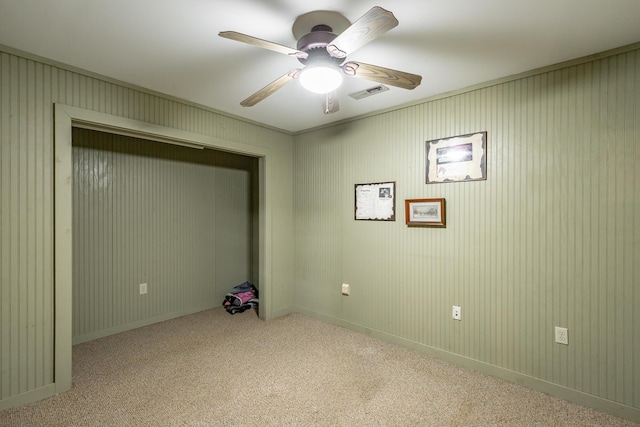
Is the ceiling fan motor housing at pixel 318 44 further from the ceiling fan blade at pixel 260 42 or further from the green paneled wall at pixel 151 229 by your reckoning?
the green paneled wall at pixel 151 229

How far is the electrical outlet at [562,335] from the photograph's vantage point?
2133 mm

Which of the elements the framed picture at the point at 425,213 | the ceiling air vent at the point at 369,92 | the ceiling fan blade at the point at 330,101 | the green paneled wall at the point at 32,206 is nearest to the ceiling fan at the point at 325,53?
the ceiling fan blade at the point at 330,101

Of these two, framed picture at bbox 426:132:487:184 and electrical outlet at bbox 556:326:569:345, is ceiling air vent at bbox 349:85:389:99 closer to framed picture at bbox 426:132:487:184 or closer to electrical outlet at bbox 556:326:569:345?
framed picture at bbox 426:132:487:184

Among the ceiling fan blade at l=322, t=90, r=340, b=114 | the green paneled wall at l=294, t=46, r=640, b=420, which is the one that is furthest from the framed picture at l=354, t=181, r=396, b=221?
the ceiling fan blade at l=322, t=90, r=340, b=114

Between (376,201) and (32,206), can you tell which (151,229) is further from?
(376,201)

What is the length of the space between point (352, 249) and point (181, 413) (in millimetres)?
2096

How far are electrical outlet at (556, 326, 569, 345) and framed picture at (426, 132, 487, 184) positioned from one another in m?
1.22

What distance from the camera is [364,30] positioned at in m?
1.38

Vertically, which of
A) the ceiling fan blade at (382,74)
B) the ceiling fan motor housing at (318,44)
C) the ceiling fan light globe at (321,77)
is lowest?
the ceiling fan light globe at (321,77)

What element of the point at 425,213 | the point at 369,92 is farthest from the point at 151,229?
→ the point at 425,213

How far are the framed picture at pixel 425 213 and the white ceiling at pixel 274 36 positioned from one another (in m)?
0.99

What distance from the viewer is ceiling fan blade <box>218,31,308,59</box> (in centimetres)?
139

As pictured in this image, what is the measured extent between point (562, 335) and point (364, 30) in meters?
2.39

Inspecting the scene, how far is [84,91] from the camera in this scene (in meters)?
2.31
